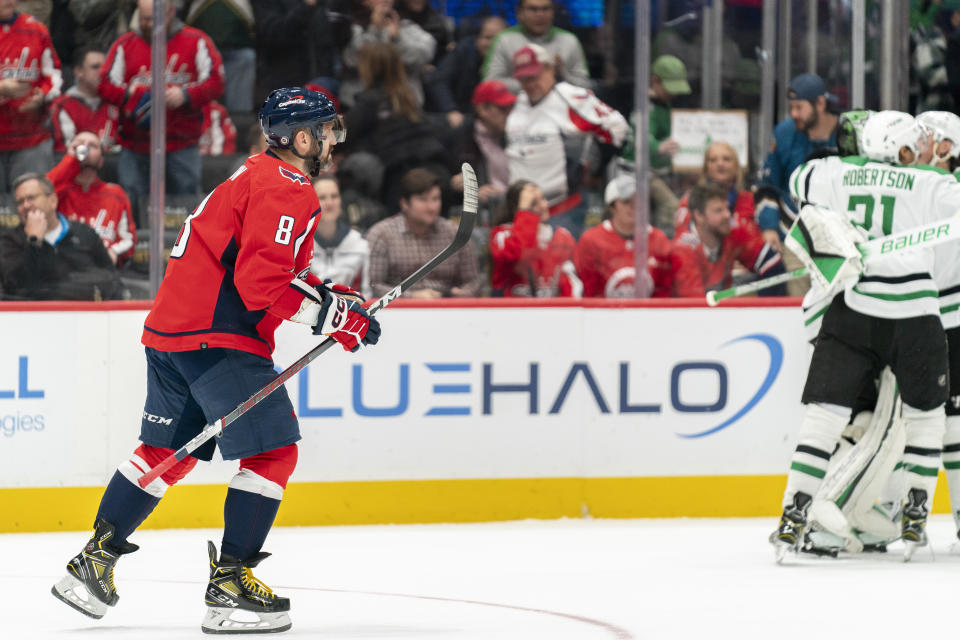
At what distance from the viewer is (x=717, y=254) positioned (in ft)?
19.7

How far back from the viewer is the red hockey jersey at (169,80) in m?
5.61

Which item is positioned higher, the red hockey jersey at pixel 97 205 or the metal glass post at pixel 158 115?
the metal glass post at pixel 158 115

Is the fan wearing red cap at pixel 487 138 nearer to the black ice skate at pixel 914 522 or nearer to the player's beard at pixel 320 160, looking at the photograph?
the black ice skate at pixel 914 522

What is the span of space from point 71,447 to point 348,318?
6.66 ft

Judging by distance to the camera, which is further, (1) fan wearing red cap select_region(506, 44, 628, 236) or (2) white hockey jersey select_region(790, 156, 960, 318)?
(1) fan wearing red cap select_region(506, 44, 628, 236)

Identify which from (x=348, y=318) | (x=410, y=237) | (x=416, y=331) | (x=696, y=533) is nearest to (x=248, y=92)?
(x=410, y=237)

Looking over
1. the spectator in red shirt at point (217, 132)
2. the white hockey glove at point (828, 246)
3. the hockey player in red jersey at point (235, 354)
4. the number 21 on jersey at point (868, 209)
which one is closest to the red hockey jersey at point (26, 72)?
the spectator in red shirt at point (217, 132)

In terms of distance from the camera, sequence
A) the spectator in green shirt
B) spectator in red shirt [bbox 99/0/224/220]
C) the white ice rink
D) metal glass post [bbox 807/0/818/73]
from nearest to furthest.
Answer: the white ice rink < spectator in red shirt [bbox 99/0/224/220] < the spectator in green shirt < metal glass post [bbox 807/0/818/73]

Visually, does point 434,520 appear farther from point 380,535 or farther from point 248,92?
point 248,92

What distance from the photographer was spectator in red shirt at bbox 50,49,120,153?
18.6 ft

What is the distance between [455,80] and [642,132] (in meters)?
0.97

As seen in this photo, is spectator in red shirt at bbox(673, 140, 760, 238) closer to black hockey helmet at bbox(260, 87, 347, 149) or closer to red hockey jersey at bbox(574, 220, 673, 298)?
red hockey jersey at bbox(574, 220, 673, 298)

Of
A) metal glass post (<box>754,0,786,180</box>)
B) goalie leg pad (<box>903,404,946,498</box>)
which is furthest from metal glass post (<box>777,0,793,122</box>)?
goalie leg pad (<box>903,404,946,498</box>)

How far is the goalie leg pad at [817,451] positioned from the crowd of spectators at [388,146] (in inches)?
52.3
